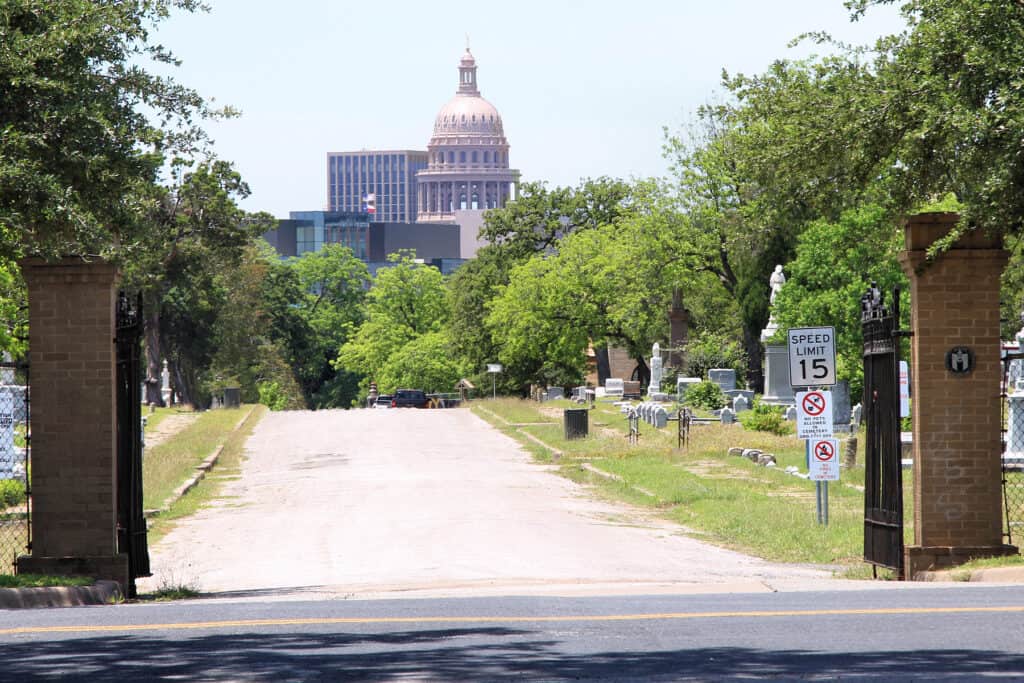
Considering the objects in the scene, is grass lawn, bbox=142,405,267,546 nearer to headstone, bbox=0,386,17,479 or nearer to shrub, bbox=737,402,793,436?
headstone, bbox=0,386,17,479

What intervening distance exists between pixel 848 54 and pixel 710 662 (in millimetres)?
9320

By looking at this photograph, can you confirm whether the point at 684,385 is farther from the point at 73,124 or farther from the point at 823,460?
the point at 73,124

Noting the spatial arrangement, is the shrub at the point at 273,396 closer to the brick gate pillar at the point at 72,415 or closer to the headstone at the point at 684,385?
the headstone at the point at 684,385

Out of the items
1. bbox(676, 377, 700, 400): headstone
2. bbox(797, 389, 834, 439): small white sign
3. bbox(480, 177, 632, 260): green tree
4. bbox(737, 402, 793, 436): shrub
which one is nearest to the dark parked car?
bbox(480, 177, 632, 260): green tree

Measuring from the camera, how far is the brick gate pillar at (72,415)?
540 inches

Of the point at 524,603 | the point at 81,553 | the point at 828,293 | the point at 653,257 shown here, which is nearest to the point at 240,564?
the point at 81,553

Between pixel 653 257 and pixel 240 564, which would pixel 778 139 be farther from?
pixel 653 257

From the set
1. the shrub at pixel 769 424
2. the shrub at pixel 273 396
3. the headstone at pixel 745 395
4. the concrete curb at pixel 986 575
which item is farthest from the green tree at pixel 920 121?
the shrub at pixel 273 396

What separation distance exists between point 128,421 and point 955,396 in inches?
300

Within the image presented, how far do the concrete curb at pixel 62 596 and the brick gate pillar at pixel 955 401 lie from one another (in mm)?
7201

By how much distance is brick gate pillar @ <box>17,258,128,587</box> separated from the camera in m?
13.7

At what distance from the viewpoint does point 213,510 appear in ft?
84.0

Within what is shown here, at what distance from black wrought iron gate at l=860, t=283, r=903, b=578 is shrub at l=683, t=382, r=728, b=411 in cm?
3954

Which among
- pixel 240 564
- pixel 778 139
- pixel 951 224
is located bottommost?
pixel 240 564
